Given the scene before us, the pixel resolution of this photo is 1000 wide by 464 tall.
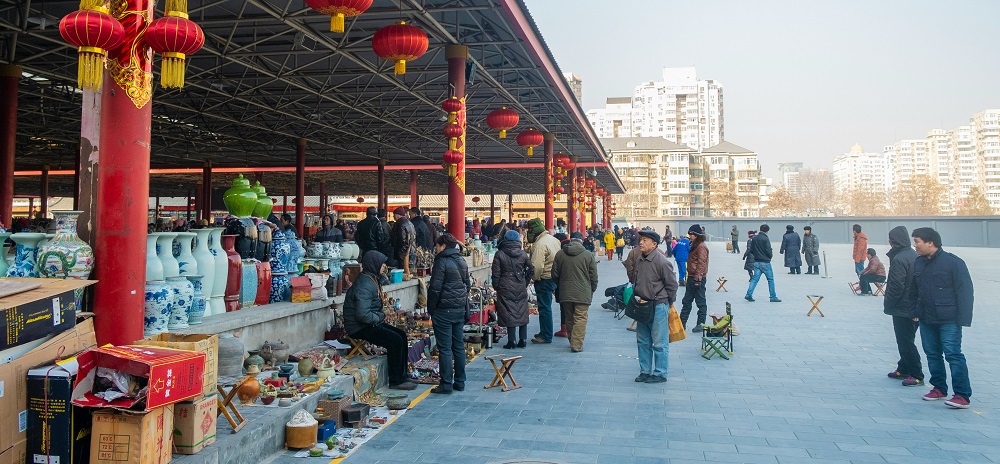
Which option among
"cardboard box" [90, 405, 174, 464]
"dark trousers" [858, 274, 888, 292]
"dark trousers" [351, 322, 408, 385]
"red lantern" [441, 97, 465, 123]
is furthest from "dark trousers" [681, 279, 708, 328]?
"cardboard box" [90, 405, 174, 464]

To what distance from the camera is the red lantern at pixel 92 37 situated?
3.43 meters

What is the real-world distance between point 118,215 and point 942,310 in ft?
19.6

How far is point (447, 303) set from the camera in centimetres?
563

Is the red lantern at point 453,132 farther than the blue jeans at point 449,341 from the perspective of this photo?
Yes

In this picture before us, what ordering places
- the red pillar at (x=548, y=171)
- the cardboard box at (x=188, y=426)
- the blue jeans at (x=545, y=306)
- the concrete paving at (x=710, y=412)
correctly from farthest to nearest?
the red pillar at (x=548, y=171) < the blue jeans at (x=545, y=306) < the concrete paving at (x=710, y=412) < the cardboard box at (x=188, y=426)

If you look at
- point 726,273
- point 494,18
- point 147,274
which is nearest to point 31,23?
point 494,18

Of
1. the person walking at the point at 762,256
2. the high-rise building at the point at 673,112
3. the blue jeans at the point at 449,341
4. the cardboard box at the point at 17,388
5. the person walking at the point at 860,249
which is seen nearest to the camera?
the cardboard box at the point at 17,388

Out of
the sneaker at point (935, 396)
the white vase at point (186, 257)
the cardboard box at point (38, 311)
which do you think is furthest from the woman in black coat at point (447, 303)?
the sneaker at point (935, 396)

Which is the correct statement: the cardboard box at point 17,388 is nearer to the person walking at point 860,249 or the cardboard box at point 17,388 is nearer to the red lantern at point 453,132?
the red lantern at point 453,132

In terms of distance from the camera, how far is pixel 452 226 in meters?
11.2

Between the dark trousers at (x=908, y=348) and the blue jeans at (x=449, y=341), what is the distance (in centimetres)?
406

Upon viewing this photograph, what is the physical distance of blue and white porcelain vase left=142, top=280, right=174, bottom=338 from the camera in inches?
165

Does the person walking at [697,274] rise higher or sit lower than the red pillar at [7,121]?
lower

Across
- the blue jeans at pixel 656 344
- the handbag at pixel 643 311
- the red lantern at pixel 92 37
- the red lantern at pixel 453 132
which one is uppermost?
the red lantern at pixel 453 132
